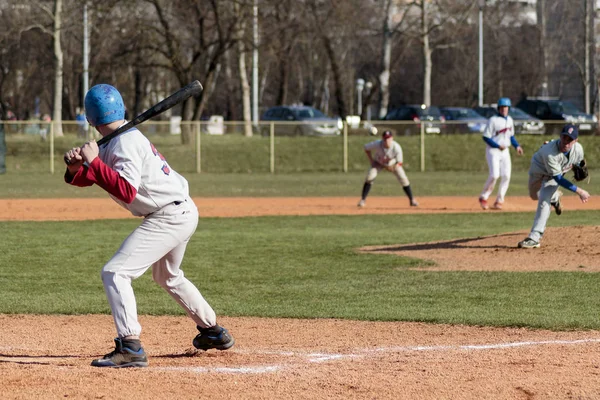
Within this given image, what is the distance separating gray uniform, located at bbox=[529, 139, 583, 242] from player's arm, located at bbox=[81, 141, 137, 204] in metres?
7.61

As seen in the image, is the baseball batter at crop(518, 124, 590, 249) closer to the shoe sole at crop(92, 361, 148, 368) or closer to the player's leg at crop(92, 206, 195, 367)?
the player's leg at crop(92, 206, 195, 367)

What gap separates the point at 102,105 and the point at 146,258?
1.01 meters

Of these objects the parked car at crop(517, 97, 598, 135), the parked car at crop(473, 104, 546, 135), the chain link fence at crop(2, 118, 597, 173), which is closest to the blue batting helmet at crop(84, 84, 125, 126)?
the chain link fence at crop(2, 118, 597, 173)

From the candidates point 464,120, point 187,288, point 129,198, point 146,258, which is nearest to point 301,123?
point 464,120

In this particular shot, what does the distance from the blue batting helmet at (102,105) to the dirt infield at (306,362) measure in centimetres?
159

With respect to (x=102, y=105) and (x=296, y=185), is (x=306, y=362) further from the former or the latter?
(x=296, y=185)

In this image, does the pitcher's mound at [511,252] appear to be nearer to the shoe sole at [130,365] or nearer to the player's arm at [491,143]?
the player's arm at [491,143]

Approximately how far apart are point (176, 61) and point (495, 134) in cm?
2204

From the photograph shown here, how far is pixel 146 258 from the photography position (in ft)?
21.2

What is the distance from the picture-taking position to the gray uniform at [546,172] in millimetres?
12633

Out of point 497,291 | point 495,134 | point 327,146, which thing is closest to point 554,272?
point 497,291

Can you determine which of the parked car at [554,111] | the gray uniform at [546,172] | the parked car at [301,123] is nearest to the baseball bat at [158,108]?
the gray uniform at [546,172]

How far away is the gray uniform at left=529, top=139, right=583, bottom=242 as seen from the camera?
12633 millimetres

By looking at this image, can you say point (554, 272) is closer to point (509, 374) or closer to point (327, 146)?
point (509, 374)
